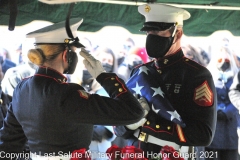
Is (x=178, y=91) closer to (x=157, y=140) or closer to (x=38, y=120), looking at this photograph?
(x=157, y=140)

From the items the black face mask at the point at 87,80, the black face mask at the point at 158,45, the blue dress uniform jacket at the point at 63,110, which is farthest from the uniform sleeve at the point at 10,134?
the black face mask at the point at 87,80

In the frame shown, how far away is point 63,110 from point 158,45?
653 mm

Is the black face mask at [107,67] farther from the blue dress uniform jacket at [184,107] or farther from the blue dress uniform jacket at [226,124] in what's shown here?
the blue dress uniform jacket at [184,107]

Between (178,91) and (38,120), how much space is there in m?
0.75

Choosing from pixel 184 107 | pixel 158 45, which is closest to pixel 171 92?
pixel 184 107

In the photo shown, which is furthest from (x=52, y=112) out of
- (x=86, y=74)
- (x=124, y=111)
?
(x=86, y=74)

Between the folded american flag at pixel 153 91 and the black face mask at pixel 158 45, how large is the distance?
0.41ft

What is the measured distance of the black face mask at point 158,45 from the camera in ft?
6.79

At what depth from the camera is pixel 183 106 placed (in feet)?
6.66

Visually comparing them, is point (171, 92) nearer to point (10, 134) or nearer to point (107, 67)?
point (10, 134)

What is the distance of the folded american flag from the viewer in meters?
1.93

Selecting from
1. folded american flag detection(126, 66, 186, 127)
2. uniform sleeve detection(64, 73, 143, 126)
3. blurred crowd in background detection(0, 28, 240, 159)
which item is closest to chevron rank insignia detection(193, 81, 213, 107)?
folded american flag detection(126, 66, 186, 127)

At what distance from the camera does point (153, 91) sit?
201 cm

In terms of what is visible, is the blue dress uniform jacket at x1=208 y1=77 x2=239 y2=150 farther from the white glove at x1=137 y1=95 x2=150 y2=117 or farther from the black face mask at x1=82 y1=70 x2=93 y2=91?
the white glove at x1=137 y1=95 x2=150 y2=117
